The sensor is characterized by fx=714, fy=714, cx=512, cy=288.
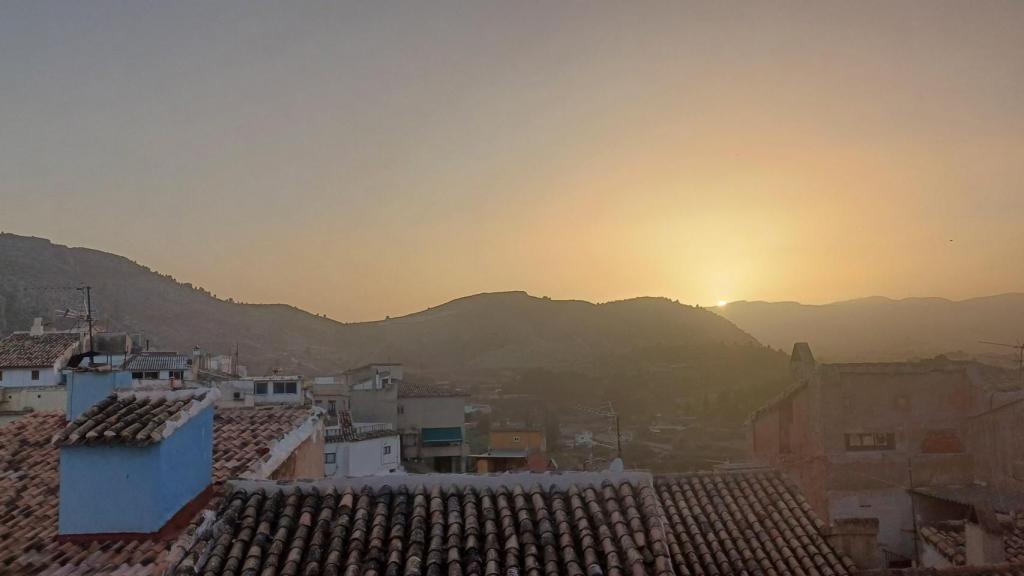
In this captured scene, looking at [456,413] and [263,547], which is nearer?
[263,547]

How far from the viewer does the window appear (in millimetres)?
17812

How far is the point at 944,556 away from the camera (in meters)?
13.6

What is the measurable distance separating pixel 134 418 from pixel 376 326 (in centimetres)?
11275

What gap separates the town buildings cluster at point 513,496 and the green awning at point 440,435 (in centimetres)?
1814

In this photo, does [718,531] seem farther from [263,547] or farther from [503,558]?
[263,547]

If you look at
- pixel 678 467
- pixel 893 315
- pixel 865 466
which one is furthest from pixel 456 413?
pixel 893 315

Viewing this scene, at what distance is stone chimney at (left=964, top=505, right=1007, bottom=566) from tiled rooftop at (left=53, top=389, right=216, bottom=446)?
1187 centimetres

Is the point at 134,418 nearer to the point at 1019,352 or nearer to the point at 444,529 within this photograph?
the point at 444,529

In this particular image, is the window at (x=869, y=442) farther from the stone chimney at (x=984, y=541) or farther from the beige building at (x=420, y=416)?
the beige building at (x=420, y=416)

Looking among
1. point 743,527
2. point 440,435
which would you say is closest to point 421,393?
point 440,435

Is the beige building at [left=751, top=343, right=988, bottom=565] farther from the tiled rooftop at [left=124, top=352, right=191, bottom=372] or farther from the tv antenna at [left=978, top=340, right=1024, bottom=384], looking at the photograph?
the tiled rooftop at [left=124, top=352, right=191, bottom=372]

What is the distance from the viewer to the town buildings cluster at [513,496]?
5.25 m

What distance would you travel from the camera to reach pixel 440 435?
44.0 m

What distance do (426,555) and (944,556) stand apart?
41.8 ft
